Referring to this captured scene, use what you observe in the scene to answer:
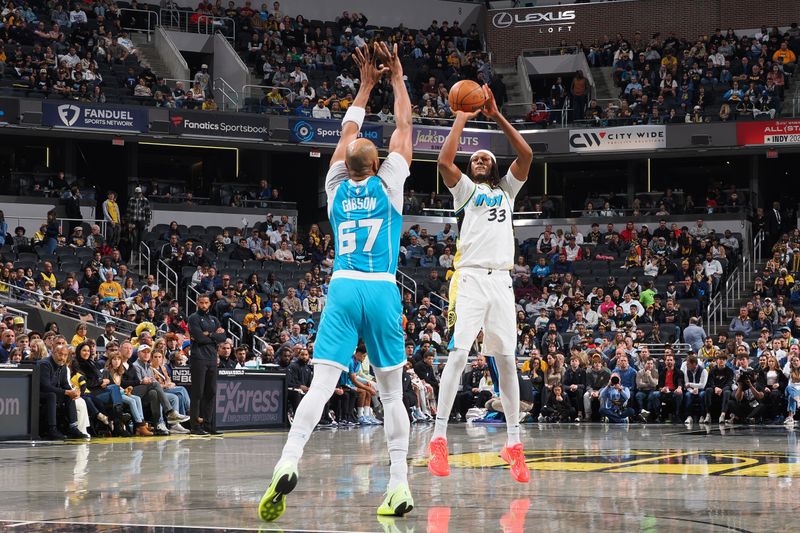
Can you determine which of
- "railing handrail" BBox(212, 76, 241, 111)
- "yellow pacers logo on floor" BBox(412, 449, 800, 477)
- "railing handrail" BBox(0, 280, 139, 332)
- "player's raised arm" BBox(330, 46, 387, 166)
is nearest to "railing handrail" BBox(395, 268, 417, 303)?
"railing handrail" BBox(212, 76, 241, 111)

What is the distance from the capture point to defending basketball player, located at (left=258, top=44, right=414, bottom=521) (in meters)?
6.52

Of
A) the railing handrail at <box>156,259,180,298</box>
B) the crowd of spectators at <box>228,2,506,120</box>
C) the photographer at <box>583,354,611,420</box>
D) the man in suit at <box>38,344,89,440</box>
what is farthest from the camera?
the crowd of spectators at <box>228,2,506,120</box>

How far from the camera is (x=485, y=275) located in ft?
28.4

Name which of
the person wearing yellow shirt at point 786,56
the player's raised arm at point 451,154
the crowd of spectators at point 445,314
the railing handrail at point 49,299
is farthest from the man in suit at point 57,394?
the person wearing yellow shirt at point 786,56

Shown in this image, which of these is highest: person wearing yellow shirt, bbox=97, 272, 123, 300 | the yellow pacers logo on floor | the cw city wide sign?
the cw city wide sign

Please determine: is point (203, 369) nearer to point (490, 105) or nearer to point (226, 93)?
point (490, 105)

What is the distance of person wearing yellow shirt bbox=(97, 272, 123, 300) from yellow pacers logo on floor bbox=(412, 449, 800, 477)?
15.4m

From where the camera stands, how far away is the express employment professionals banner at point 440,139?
120 feet

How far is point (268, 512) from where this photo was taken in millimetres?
6000

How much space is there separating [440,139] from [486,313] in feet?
94.1

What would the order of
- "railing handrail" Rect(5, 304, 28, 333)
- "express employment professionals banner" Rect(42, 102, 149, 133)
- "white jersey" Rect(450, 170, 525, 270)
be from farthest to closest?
"express employment professionals banner" Rect(42, 102, 149, 133) → "railing handrail" Rect(5, 304, 28, 333) → "white jersey" Rect(450, 170, 525, 270)

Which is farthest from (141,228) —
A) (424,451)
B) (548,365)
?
(424,451)

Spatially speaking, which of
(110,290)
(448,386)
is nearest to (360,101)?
(448,386)

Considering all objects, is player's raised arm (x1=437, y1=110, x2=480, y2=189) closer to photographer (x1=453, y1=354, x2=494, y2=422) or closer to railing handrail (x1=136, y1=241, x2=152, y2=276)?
photographer (x1=453, y1=354, x2=494, y2=422)
